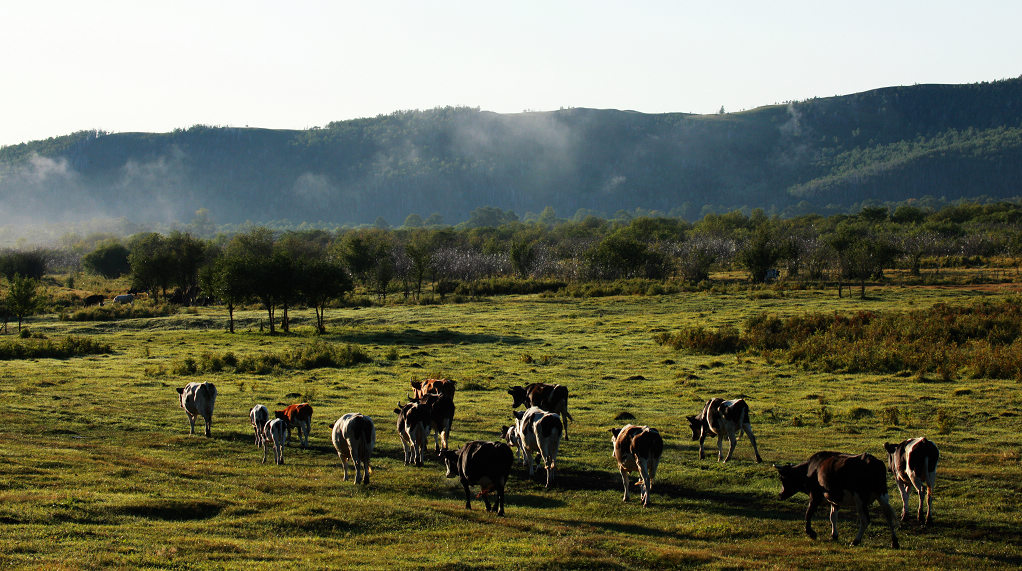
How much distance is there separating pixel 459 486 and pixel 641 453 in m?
3.82

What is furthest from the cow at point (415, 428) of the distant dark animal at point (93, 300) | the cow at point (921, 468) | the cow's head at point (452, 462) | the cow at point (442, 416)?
→ the distant dark animal at point (93, 300)

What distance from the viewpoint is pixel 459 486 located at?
15.7m

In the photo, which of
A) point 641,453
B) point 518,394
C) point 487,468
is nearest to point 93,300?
point 518,394

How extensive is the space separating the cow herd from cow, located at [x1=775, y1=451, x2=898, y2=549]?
0.6 inches

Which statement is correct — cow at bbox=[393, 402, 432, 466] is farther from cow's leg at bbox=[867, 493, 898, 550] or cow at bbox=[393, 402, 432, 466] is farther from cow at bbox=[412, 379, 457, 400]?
cow's leg at bbox=[867, 493, 898, 550]

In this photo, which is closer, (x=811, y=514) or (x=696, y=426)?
(x=811, y=514)

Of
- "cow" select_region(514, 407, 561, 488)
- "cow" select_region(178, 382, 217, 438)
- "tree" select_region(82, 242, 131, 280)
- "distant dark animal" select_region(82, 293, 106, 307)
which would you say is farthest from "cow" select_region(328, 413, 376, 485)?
"tree" select_region(82, 242, 131, 280)

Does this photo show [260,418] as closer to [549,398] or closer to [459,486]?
Answer: [459,486]

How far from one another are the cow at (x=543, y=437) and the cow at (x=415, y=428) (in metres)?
2.36

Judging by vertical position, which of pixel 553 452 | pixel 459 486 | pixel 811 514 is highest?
pixel 553 452

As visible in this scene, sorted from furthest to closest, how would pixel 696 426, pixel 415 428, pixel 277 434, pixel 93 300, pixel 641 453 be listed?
pixel 93 300, pixel 696 426, pixel 277 434, pixel 415 428, pixel 641 453

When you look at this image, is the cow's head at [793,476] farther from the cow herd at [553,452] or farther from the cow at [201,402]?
the cow at [201,402]

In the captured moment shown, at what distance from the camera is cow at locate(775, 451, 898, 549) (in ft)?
39.4

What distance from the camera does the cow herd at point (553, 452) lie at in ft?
40.3
